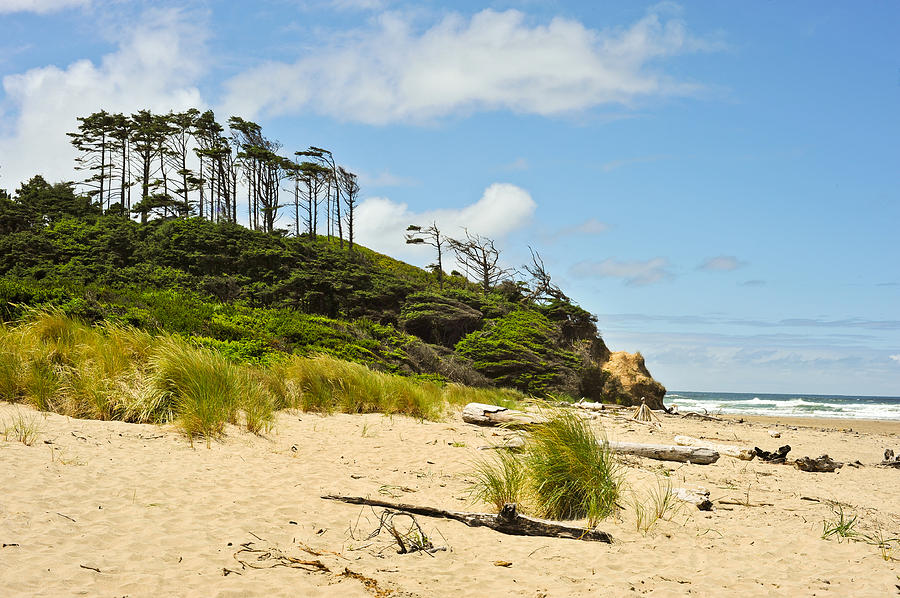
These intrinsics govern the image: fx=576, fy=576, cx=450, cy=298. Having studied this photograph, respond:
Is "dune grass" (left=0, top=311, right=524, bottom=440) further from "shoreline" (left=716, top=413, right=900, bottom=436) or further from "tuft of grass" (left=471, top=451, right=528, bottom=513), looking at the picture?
"shoreline" (left=716, top=413, right=900, bottom=436)

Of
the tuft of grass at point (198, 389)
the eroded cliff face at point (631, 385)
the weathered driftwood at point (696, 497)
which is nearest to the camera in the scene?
the weathered driftwood at point (696, 497)

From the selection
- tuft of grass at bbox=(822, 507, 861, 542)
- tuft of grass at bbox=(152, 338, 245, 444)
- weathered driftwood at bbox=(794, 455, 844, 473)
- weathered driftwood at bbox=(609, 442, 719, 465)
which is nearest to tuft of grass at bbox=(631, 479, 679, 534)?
tuft of grass at bbox=(822, 507, 861, 542)

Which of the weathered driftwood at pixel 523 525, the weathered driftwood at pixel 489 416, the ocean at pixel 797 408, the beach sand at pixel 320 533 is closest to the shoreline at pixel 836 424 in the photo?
the ocean at pixel 797 408

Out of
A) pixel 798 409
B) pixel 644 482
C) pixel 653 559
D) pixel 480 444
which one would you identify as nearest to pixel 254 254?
pixel 480 444

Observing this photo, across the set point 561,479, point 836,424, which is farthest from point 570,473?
point 836,424

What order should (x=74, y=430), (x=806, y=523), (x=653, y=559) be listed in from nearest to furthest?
(x=653, y=559) → (x=806, y=523) → (x=74, y=430)

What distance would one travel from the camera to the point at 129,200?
5331 centimetres

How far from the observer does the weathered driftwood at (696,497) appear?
21.8ft

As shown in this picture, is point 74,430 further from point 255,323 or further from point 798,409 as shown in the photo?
point 798,409

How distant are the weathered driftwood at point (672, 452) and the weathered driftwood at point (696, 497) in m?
2.64

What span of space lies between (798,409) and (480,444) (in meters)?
50.2

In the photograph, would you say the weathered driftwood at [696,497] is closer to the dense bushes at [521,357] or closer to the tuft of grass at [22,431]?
the tuft of grass at [22,431]

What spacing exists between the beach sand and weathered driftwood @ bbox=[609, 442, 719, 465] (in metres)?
1.51

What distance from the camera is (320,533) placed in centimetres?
→ 509
